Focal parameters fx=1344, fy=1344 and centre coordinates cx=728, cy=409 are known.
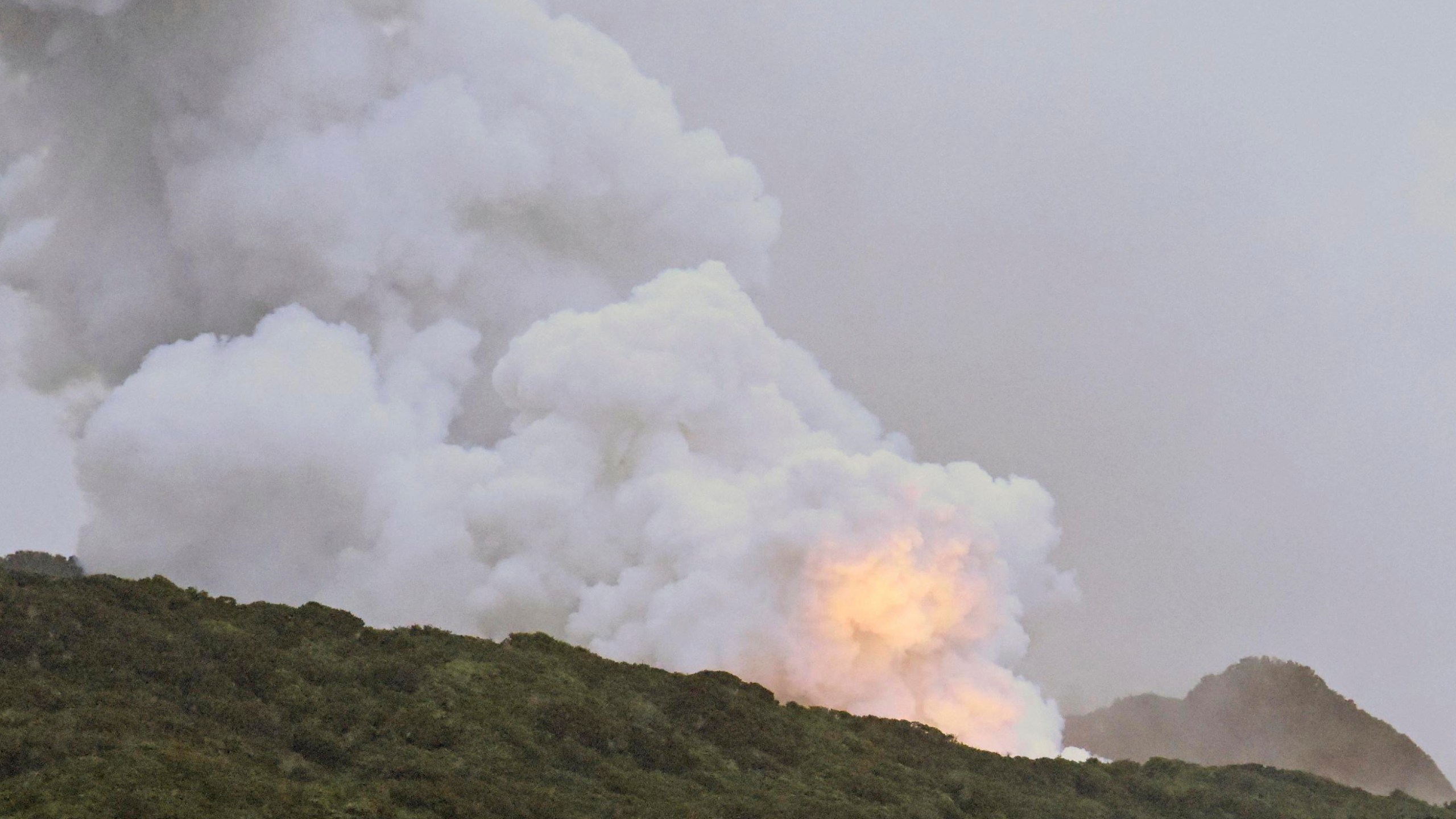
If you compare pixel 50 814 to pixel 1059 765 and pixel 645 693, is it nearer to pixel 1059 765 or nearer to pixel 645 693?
pixel 645 693

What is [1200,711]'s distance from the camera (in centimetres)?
17300

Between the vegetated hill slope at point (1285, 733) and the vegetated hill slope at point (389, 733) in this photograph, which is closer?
the vegetated hill slope at point (389, 733)

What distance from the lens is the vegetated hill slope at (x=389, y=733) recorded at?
24203mm

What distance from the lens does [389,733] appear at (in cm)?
3119

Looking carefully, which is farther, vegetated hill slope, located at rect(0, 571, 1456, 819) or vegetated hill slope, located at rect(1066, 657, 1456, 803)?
vegetated hill slope, located at rect(1066, 657, 1456, 803)

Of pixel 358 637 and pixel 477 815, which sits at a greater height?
pixel 358 637

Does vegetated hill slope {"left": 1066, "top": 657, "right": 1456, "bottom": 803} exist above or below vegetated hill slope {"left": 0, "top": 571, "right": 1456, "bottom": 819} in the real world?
above

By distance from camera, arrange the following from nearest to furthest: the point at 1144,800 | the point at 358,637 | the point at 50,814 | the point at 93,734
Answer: the point at 50,814, the point at 93,734, the point at 358,637, the point at 1144,800

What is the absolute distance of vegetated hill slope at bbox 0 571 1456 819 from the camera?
24.2 meters

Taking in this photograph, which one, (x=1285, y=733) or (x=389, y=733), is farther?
(x=1285, y=733)

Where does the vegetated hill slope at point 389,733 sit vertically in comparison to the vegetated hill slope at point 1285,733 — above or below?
below

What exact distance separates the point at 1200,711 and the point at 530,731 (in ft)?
516

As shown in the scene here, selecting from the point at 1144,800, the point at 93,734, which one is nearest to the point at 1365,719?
the point at 1144,800

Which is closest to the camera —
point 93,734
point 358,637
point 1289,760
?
point 93,734
